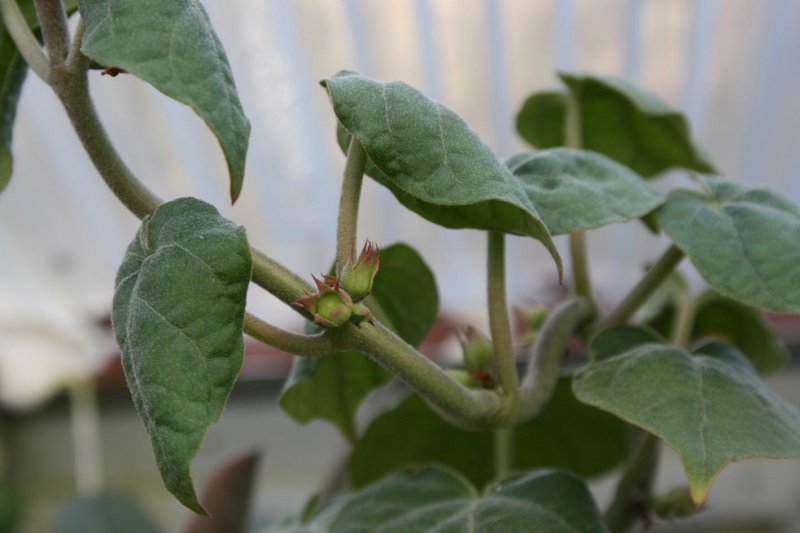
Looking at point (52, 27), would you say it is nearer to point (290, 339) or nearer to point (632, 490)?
point (290, 339)

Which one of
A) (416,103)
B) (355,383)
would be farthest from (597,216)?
(355,383)

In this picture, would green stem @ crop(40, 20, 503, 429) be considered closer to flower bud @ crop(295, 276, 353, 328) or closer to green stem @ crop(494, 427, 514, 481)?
flower bud @ crop(295, 276, 353, 328)

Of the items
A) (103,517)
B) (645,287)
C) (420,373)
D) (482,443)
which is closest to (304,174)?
(103,517)

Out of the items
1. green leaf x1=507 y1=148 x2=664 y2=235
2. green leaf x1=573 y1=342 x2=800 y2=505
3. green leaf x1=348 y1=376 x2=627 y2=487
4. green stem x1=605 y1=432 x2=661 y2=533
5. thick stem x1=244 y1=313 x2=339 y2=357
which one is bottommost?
green leaf x1=348 y1=376 x2=627 y2=487

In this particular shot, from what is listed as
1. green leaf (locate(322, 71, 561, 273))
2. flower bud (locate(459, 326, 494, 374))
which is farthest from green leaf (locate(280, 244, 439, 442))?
green leaf (locate(322, 71, 561, 273))

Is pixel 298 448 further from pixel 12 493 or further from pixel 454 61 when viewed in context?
pixel 454 61

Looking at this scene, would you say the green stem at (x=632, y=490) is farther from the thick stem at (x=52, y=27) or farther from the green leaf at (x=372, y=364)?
the thick stem at (x=52, y=27)
